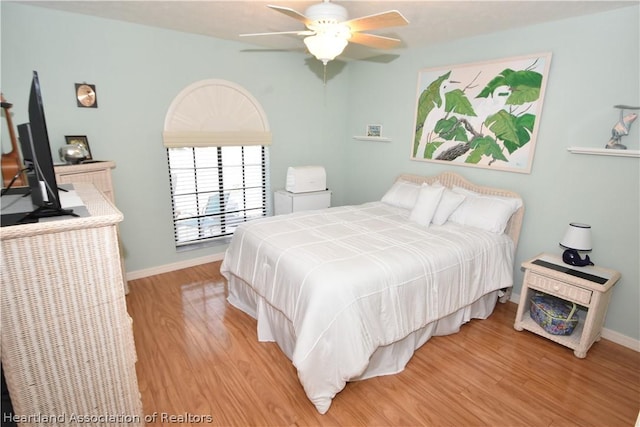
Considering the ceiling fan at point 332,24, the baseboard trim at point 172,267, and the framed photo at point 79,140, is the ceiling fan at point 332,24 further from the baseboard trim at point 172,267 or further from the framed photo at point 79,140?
the baseboard trim at point 172,267

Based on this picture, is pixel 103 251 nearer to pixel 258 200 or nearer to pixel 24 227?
pixel 24 227

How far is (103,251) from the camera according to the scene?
1204 mm

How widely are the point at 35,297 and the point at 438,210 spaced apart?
2910 millimetres

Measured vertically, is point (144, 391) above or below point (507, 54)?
below

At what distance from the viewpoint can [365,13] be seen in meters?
Answer: 2.58

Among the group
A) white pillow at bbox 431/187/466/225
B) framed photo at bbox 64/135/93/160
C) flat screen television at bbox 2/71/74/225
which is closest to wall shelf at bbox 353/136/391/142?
Result: white pillow at bbox 431/187/466/225

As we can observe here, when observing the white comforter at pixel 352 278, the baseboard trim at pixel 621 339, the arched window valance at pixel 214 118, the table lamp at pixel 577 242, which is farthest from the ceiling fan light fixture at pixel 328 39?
the baseboard trim at pixel 621 339

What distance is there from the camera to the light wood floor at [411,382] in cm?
189

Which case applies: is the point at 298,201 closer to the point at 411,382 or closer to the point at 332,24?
the point at 332,24

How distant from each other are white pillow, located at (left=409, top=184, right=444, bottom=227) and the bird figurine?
127 cm

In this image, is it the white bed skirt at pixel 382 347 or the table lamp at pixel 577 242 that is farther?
the table lamp at pixel 577 242

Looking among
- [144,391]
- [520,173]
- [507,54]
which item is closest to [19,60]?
[144,391]

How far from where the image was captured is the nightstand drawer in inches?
91.9

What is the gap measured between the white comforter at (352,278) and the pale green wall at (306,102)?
0.68 m
